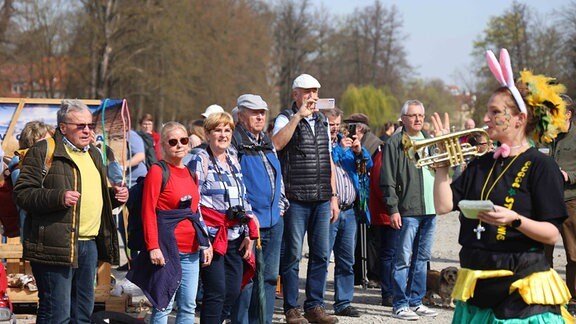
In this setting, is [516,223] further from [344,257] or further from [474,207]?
[344,257]

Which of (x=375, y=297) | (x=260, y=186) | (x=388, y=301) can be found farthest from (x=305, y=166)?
(x=375, y=297)

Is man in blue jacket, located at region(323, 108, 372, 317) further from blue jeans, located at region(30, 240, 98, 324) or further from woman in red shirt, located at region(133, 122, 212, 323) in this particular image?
blue jeans, located at region(30, 240, 98, 324)

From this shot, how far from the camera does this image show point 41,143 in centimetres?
599

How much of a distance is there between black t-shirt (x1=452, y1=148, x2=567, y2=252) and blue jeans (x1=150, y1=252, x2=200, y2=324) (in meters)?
2.53

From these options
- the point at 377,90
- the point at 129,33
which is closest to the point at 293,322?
the point at 129,33

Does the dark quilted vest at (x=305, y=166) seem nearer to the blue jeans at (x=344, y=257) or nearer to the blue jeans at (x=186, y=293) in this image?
the blue jeans at (x=344, y=257)

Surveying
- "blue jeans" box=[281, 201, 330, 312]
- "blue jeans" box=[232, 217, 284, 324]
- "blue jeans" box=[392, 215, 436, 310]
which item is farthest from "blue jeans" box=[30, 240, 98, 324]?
"blue jeans" box=[392, 215, 436, 310]

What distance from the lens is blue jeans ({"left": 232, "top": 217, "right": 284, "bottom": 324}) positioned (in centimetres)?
708

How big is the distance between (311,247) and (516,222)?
425 centimetres

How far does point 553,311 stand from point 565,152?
4814 mm

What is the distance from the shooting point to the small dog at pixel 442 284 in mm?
9095

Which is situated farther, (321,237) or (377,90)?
(377,90)

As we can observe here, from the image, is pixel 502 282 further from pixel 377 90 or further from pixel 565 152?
pixel 377 90

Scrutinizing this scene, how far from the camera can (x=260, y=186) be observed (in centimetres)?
715
